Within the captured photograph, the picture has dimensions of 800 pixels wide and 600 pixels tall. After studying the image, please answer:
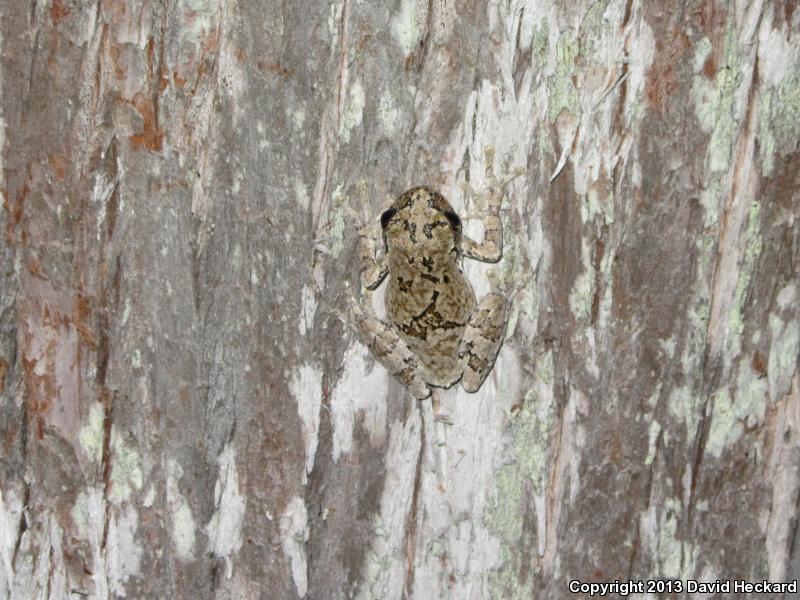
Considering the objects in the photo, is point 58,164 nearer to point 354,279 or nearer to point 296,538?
point 354,279

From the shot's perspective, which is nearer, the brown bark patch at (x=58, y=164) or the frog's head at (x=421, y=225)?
the brown bark patch at (x=58, y=164)

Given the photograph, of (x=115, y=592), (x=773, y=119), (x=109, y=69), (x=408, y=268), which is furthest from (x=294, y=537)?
(x=773, y=119)

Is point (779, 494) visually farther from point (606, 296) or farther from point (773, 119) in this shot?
point (773, 119)

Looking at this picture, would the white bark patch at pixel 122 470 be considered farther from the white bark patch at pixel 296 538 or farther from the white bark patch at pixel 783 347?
the white bark patch at pixel 783 347

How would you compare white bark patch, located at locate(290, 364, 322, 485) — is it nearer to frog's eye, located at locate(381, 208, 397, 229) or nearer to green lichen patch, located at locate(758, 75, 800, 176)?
frog's eye, located at locate(381, 208, 397, 229)

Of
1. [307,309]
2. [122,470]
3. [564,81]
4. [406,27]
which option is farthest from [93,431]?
[564,81]

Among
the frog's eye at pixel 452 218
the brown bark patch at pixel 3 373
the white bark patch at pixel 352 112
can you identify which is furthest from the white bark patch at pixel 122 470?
the frog's eye at pixel 452 218
